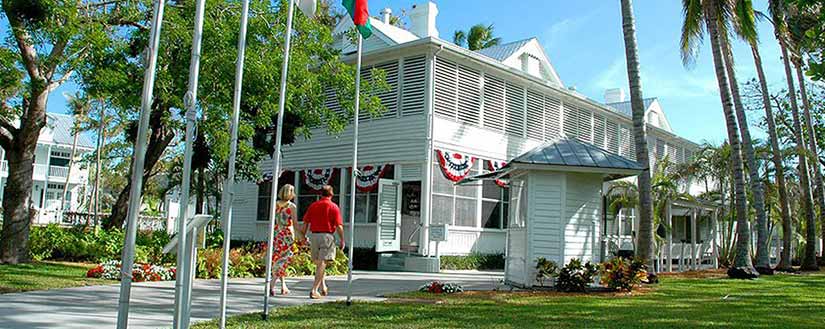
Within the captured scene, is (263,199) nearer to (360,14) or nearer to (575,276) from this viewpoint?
(575,276)

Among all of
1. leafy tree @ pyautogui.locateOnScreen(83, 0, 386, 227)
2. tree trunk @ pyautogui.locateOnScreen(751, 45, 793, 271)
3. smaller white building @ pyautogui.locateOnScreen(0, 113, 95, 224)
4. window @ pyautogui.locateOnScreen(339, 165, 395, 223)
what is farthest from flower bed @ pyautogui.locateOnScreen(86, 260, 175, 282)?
smaller white building @ pyautogui.locateOnScreen(0, 113, 95, 224)

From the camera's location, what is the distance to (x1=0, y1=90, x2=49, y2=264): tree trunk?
1314 cm

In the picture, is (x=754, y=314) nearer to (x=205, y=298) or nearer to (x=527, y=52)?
(x=205, y=298)

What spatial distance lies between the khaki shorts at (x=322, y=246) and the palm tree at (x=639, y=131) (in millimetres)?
7022

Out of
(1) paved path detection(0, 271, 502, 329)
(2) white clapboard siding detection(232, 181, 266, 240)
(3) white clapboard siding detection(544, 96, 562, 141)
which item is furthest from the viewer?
(2) white clapboard siding detection(232, 181, 266, 240)

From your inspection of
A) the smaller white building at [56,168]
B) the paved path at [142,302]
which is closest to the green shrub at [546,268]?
the paved path at [142,302]

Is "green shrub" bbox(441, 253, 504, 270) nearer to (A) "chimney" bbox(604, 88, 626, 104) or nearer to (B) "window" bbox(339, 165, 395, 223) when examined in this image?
(B) "window" bbox(339, 165, 395, 223)

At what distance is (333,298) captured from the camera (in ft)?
31.5

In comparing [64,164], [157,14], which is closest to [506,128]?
[157,14]

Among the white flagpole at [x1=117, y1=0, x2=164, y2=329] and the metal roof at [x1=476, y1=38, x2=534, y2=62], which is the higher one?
the metal roof at [x1=476, y1=38, x2=534, y2=62]

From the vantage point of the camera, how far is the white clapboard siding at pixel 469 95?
18672mm

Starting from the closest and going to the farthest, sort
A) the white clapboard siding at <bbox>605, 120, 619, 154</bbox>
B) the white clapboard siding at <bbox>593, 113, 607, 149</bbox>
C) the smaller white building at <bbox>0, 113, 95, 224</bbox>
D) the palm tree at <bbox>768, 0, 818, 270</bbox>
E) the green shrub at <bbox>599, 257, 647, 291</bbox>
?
the green shrub at <bbox>599, 257, 647, 291</bbox>, the palm tree at <bbox>768, 0, 818, 270</bbox>, the white clapboard siding at <bbox>593, 113, 607, 149</bbox>, the white clapboard siding at <bbox>605, 120, 619, 154</bbox>, the smaller white building at <bbox>0, 113, 95, 224</bbox>

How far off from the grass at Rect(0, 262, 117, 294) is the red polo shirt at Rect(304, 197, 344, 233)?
396cm

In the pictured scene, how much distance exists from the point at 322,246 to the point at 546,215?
14.9 ft
